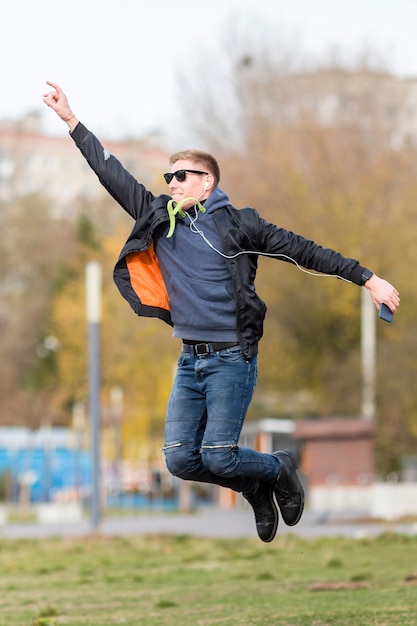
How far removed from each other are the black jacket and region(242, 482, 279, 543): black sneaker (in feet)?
3.56

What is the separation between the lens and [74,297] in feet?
201

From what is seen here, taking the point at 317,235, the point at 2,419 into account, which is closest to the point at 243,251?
the point at 317,235

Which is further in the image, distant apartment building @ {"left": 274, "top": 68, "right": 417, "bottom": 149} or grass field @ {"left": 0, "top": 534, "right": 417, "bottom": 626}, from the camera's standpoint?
distant apartment building @ {"left": 274, "top": 68, "right": 417, "bottom": 149}

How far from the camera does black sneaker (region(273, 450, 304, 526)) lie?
8.74 meters

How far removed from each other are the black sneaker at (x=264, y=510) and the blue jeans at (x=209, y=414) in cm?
36

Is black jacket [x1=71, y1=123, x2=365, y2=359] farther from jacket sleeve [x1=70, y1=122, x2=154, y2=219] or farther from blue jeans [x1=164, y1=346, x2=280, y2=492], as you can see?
blue jeans [x1=164, y1=346, x2=280, y2=492]

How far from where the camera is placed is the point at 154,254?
8148mm

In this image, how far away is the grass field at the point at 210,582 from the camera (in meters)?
8.63

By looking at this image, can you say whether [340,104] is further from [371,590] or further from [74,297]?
[371,590]

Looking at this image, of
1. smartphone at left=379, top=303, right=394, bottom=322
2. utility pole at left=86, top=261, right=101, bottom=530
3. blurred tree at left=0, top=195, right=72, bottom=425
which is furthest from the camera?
blurred tree at left=0, top=195, right=72, bottom=425

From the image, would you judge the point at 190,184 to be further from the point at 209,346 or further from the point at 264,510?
the point at 264,510

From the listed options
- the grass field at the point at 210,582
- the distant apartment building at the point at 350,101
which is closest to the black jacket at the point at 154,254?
the grass field at the point at 210,582

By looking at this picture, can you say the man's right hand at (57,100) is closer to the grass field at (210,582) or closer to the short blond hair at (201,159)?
the short blond hair at (201,159)

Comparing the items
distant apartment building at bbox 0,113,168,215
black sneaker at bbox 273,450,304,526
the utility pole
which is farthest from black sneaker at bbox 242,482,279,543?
distant apartment building at bbox 0,113,168,215
